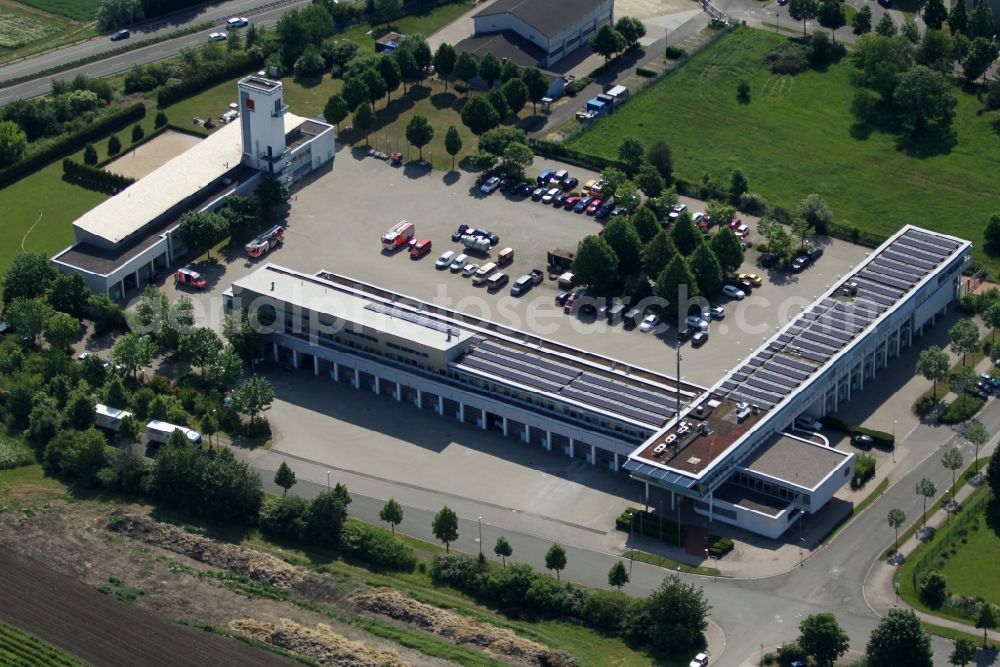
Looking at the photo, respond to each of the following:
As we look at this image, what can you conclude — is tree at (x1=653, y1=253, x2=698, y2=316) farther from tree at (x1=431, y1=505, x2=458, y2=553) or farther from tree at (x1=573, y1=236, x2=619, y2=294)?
tree at (x1=431, y1=505, x2=458, y2=553)

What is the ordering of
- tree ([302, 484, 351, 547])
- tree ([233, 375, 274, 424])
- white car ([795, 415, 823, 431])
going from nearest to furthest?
tree ([302, 484, 351, 547]), tree ([233, 375, 274, 424]), white car ([795, 415, 823, 431])

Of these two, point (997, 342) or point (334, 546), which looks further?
point (997, 342)

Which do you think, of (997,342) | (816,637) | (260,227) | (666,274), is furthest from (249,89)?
(816,637)

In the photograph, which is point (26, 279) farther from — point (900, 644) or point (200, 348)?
point (900, 644)

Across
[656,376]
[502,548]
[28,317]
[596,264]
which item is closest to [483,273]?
[596,264]

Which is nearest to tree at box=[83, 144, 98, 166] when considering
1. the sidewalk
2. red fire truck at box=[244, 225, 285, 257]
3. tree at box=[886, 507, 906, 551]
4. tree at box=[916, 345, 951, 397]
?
red fire truck at box=[244, 225, 285, 257]

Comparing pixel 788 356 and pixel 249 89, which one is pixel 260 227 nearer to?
pixel 249 89
